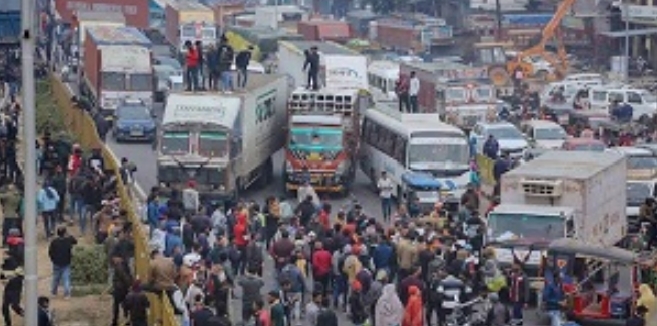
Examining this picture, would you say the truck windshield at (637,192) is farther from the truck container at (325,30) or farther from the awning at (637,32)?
the truck container at (325,30)

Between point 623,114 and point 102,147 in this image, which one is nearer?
point 102,147

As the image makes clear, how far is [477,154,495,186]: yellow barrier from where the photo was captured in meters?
49.2

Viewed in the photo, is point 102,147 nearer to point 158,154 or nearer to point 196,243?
point 158,154

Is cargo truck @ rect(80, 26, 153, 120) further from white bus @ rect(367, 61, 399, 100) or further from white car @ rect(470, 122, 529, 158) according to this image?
white car @ rect(470, 122, 529, 158)

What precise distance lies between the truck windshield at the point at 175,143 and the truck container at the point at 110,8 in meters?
37.0

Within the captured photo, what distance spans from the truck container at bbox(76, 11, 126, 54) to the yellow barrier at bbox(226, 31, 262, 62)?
5097mm

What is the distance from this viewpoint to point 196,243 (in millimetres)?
34781

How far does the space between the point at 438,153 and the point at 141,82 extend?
63.3ft

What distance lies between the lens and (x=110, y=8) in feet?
280

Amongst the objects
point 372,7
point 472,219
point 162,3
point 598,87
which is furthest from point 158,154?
point 372,7

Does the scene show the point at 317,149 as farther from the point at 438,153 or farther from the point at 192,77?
the point at 192,77

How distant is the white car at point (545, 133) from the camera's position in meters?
57.8

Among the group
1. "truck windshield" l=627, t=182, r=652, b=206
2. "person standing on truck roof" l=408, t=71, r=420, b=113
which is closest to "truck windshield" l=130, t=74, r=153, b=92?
"person standing on truck roof" l=408, t=71, r=420, b=113

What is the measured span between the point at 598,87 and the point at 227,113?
90.1 ft
